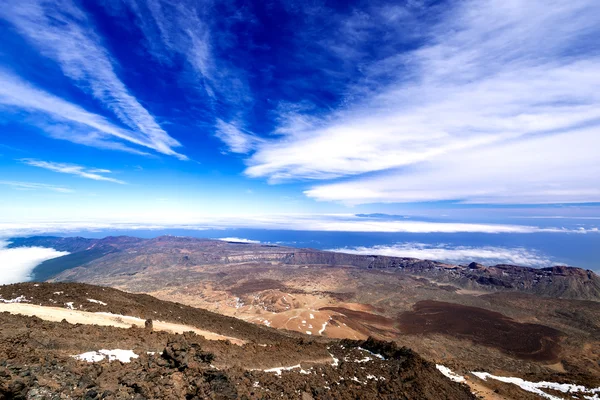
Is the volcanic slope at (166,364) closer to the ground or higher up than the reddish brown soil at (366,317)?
higher up

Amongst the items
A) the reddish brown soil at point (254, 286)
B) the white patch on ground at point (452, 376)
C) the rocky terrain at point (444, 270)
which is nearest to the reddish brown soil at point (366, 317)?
the reddish brown soil at point (254, 286)

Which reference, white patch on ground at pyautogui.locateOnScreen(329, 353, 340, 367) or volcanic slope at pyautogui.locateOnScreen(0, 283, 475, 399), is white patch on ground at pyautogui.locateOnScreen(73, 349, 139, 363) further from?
white patch on ground at pyautogui.locateOnScreen(329, 353, 340, 367)

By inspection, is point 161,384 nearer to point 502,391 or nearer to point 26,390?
point 26,390

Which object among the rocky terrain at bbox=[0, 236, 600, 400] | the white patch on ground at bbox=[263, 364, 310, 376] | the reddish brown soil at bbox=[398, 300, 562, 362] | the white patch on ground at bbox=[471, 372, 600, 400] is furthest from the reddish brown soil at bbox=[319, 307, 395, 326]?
the white patch on ground at bbox=[263, 364, 310, 376]

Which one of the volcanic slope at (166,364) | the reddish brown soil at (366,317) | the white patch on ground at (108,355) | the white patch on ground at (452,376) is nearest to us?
the volcanic slope at (166,364)

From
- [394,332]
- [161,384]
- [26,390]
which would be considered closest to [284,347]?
[161,384]

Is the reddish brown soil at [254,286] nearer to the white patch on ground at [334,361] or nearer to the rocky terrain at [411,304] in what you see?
the rocky terrain at [411,304]

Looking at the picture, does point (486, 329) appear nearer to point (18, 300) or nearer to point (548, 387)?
point (548, 387)

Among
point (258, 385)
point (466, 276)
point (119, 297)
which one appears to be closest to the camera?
→ point (258, 385)
